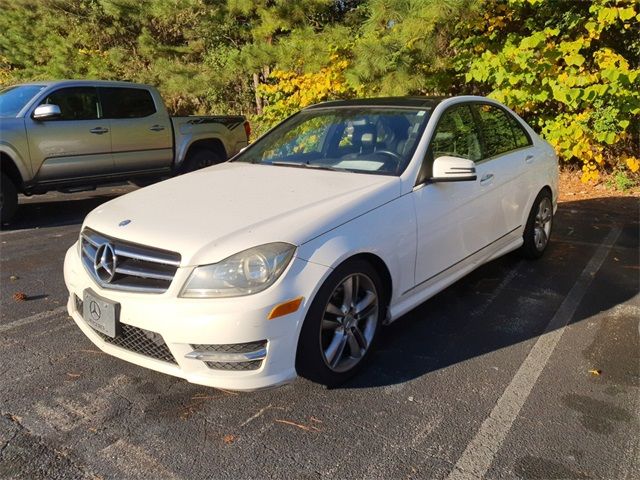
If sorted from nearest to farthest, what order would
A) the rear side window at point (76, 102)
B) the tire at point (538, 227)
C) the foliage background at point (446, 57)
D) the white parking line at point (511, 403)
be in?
1. the white parking line at point (511, 403)
2. the tire at point (538, 227)
3. the rear side window at point (76, 102)
4. the foliage background at point (446, 57)

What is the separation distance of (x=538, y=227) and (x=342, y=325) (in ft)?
9.51

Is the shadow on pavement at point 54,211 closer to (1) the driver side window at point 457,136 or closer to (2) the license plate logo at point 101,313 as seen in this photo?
(2) the license plate logo at point 101,313

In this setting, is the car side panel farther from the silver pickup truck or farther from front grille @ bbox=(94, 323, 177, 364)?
the silver pickup truck

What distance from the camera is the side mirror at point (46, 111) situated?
656 centimetres

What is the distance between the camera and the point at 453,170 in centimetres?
338

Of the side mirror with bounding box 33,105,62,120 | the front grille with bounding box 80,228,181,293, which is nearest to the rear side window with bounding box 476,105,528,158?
the front grille with bounding box 80,228,181,293

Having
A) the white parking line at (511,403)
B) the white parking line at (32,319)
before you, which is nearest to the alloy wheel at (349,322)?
the white parking line at (511,403)

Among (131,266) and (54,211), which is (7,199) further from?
(131,266)

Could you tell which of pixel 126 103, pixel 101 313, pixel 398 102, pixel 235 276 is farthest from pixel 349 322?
pixel 126 103

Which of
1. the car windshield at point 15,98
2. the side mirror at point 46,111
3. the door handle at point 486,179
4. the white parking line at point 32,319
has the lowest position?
the white parking line at point 32,319

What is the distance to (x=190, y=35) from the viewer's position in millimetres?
13602

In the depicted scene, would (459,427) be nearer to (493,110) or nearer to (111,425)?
(111,425)

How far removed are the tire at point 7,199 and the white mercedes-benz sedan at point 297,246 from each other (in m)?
3.72

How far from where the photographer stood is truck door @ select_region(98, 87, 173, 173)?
7.60 m
